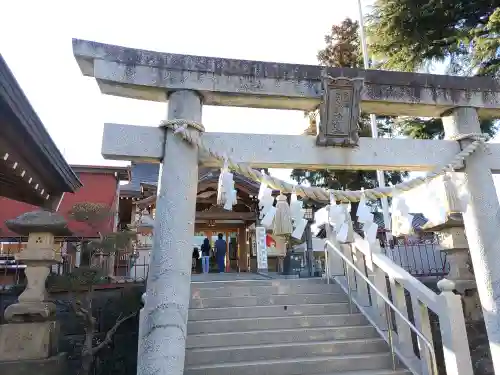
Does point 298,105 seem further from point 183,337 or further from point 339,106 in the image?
point 183,337

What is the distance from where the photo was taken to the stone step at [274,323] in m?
5.36

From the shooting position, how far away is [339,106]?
150 inches

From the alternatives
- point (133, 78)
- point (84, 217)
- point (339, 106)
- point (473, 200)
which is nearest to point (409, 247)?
point (473, 200)

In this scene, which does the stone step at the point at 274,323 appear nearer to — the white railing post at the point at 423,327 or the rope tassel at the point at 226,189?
the white railing post at the point at 423,327

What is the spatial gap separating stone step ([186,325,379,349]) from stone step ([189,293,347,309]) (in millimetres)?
816

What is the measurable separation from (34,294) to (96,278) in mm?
921

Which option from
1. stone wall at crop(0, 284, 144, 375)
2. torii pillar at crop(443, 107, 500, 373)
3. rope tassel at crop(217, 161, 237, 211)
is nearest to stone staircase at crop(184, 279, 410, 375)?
stone wall at crop(0, 284, 144, 375)

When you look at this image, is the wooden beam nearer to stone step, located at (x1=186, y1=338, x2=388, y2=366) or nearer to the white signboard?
stone step, located at (x1=186, y1=338, x2=388, y2=366)

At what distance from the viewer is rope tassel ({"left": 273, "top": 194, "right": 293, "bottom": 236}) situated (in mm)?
3561

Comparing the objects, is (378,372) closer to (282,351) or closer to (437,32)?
(282,351)

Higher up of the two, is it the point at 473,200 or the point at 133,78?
the point at 133,78

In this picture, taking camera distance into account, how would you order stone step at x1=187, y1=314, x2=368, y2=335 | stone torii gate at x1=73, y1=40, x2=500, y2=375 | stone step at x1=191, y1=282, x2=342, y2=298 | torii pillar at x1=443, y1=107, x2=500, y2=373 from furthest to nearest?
stone step at x1=191, y1=282, x2=342, y2=298, stone step at x1=187, y1=314, x2=368, y2=335, torii pillar at x1=443, y1=107, x2=500, y2=373, stone torii gate at x1=73, y1=40, x2=500, y2=375

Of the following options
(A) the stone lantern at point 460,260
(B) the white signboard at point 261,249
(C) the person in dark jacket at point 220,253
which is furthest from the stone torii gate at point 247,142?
(C) the person in dark jacket at point 220,253

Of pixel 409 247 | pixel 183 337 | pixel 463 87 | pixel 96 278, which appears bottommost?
pixel 183 337
